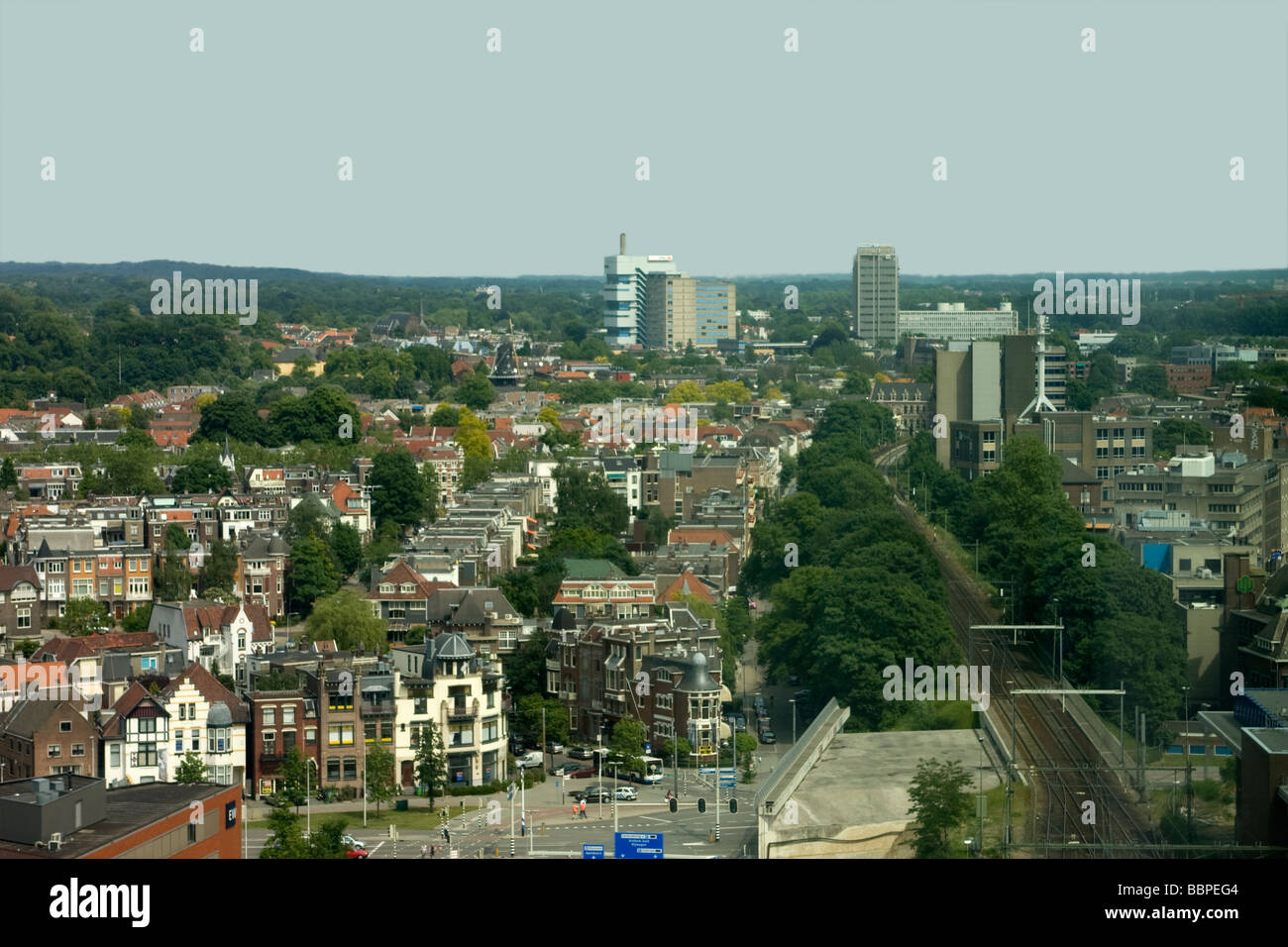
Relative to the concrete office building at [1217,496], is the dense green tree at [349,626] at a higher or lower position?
lower

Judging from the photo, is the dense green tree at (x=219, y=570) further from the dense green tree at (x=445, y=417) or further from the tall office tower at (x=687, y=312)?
the tall office tower at (x=687, y=312)

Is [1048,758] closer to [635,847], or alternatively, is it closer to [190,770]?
[635,847]

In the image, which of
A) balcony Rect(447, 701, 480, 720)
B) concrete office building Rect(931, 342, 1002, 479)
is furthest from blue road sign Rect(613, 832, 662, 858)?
concrete office building Rect(931, 342, 1002, 479)

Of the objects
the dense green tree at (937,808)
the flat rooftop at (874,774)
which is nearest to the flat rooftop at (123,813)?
the flat rooftop at (874,774)

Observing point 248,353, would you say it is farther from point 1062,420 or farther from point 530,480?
point 1062,420

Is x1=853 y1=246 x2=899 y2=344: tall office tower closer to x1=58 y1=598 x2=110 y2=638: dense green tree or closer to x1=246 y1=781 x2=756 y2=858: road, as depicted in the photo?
x1=58 y1=598 x2=110 y2=638: dense green tree
